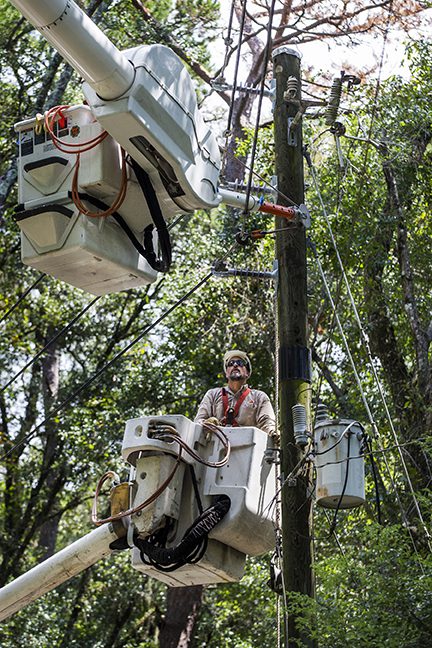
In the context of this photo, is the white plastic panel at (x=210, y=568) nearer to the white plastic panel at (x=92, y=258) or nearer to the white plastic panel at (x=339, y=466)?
the white plastic panel at (x=339, y=466)

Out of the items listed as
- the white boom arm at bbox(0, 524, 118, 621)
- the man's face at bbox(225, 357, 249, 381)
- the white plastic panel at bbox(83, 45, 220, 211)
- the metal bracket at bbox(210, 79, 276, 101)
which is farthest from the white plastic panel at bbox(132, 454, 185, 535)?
the metal bracket at bbox(210, 79, 276, 101)

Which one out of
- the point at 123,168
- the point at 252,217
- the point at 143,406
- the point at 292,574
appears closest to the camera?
the point at 123,168

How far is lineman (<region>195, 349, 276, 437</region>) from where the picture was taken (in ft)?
28.9

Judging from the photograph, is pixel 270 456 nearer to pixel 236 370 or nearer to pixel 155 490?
pixel 155 490

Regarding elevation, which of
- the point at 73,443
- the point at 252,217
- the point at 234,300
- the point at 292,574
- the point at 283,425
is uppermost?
the point at 252,217

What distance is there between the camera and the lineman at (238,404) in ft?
28.9

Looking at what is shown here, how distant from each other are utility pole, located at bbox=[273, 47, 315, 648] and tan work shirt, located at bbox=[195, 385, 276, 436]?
0.17 meters

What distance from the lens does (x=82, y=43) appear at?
638 cm

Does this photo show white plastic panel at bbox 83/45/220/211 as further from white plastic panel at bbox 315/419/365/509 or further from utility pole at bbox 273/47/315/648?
white plastic panel at bbox 315/419/365/509

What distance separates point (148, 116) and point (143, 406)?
13.1 m

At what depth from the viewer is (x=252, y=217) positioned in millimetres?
18297

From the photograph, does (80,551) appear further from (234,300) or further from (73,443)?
(73,443)

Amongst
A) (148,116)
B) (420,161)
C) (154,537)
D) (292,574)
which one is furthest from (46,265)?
(420,161)

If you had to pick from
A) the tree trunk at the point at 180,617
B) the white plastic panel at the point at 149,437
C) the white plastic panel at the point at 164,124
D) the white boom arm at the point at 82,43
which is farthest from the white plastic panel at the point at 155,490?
the tree trunk at the point at 180,617
